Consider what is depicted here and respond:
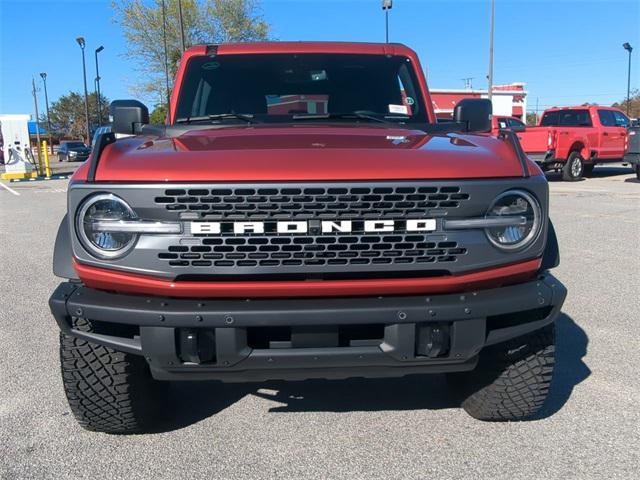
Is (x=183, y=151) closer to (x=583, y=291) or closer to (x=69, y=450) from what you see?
(x=69, y=450)

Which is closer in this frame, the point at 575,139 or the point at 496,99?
the point at 575,139

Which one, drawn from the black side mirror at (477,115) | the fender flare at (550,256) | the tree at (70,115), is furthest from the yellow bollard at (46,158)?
the tree at (70,115)

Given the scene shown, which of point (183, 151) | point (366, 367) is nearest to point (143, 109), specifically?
point (183, 151)

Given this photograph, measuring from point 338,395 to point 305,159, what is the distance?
65.0 inches

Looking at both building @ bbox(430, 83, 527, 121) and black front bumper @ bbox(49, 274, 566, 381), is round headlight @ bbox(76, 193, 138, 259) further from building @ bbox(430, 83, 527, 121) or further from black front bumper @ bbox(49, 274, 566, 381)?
building @ bbox(430, 83, 527, 121)

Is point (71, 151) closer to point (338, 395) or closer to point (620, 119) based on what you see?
point (620, 119)

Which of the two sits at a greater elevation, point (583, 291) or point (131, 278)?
point (131, 278)

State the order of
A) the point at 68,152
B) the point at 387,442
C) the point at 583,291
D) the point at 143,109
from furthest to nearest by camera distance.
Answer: the point at 68,152
the point at 583,291
the point at 143,109
the point at 387,442

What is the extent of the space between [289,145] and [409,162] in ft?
Result: 1.74

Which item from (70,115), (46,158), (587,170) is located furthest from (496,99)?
(70,115)

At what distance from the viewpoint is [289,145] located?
2.67 m

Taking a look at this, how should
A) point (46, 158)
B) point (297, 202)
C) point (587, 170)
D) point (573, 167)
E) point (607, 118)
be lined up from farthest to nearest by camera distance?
point (46, 158) → point (587, 170) → point (607, 118) → point (573, 167) → point (297, 202)

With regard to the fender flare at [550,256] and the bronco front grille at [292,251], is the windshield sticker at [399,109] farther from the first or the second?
the bronco front grille at [292,251]

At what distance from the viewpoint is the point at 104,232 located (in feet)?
8.07
